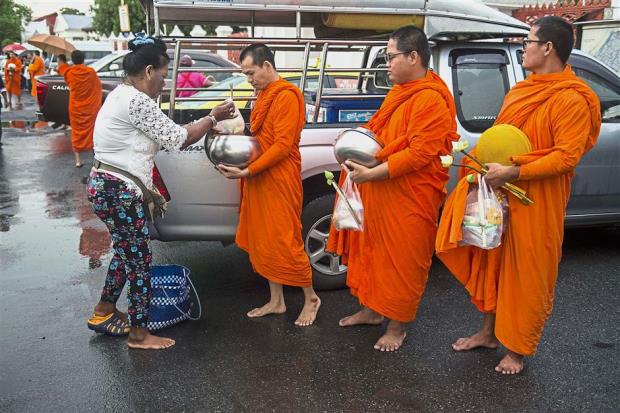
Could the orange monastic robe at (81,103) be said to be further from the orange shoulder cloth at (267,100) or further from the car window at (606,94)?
the car window at (606,94)

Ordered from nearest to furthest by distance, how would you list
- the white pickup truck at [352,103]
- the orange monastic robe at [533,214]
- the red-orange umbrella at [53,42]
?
the orange monastic robe at [533,214], the white pickup truck at [352,103], the red-orange umbrella at [53,42]

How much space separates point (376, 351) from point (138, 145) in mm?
1794

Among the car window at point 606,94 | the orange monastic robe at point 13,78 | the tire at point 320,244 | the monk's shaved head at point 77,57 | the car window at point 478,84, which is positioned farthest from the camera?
the orange monastic robe at point 13,78

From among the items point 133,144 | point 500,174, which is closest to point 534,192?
point 500,174

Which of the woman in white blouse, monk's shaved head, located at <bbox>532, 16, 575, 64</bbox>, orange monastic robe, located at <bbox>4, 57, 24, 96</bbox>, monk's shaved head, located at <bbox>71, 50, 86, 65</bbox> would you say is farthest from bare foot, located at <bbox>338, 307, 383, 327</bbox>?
orange monastic robe, located at <bbox>4, 57, 24, 96</bbox>

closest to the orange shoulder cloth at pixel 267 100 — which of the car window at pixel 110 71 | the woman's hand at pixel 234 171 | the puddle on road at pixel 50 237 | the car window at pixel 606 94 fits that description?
the woman's hand at pixel 234 171

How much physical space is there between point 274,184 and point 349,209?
1.91ft

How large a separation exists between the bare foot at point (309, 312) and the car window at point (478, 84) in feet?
5.48

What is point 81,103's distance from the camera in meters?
10.2

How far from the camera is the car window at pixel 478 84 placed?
15.0 feet

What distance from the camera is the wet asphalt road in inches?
125

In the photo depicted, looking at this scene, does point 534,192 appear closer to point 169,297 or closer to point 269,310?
point 269,310

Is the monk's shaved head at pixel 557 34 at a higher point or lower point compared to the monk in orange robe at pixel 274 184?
higher

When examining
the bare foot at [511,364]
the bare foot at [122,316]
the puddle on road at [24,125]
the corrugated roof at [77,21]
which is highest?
the corrugated roof at [77,21]
